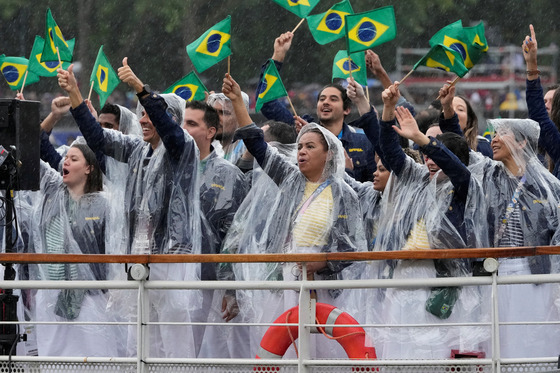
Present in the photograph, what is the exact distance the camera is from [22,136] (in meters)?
6.18

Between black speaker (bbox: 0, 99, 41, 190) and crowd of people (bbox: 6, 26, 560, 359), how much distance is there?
341 mm

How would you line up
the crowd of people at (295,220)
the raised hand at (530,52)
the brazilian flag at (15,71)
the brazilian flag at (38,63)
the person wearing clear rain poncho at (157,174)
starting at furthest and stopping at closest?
the brazilian flag at (15,71), the brazilian flag at (38,63), the raised hand at (530,52), the person wearing clear rain poncho at (157,174), the crowd of people at (295,220)

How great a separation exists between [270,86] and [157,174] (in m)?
0.95

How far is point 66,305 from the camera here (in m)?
6.40

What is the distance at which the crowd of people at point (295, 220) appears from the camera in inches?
223

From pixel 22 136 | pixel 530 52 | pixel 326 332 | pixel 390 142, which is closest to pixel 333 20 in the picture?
pixel 530 52

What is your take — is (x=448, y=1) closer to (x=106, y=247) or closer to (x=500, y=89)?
(x=500, y=89)

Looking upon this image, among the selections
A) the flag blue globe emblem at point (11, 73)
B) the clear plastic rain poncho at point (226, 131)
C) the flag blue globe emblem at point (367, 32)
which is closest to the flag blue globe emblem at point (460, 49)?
the flag blue globe emblem at point (367, 32)

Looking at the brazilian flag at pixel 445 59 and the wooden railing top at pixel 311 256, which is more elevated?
the brazilian flag at pixel 445 59

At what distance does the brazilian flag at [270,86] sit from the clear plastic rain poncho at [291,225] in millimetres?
634

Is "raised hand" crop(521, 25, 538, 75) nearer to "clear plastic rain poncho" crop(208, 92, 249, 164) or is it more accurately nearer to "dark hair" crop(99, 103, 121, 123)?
"clear plastic rain poncho" crop(208, 92, 249, 164)

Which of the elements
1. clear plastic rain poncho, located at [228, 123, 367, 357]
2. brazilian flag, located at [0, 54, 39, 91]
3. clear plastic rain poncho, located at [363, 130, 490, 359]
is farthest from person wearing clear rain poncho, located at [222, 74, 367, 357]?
brazilian flag, located at [0, 54, 39, 91]

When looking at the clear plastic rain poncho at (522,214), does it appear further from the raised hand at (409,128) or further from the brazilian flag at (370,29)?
the brazilian flag at (370,29)

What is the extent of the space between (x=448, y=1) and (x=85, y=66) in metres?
6.37
